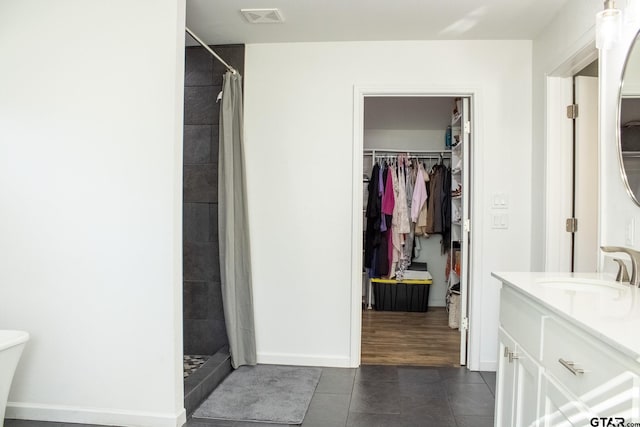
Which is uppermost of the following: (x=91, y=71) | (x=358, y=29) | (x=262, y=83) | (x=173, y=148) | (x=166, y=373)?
(x=358, y=29)

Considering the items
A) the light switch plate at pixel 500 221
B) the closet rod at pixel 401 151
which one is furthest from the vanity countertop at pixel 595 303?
the closet rod at pixel 401 151

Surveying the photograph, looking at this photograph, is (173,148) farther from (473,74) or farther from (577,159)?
(577,159)

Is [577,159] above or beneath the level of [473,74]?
beneath

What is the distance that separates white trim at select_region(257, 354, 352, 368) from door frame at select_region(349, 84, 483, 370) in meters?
0.08

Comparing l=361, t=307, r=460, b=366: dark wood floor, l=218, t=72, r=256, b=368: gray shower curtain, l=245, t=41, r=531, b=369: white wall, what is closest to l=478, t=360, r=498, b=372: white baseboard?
l=245, t=41, r=531, b=369: white wall

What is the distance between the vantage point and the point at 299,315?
3109 millimetres

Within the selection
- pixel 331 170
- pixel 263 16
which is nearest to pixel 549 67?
pixel 331 170

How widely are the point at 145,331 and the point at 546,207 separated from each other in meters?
2.39

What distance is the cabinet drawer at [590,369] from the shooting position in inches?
36.5

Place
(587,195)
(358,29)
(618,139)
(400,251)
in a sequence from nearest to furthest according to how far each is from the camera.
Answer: (618,139) < (587,195) < (358,29) < (400,251)

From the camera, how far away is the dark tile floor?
7.38ft

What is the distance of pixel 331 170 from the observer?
121 inches

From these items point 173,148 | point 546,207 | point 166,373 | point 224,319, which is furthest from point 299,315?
point 546,207

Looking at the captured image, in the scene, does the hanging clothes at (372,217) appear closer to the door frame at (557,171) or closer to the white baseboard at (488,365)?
the white baseboard at (488,365)
